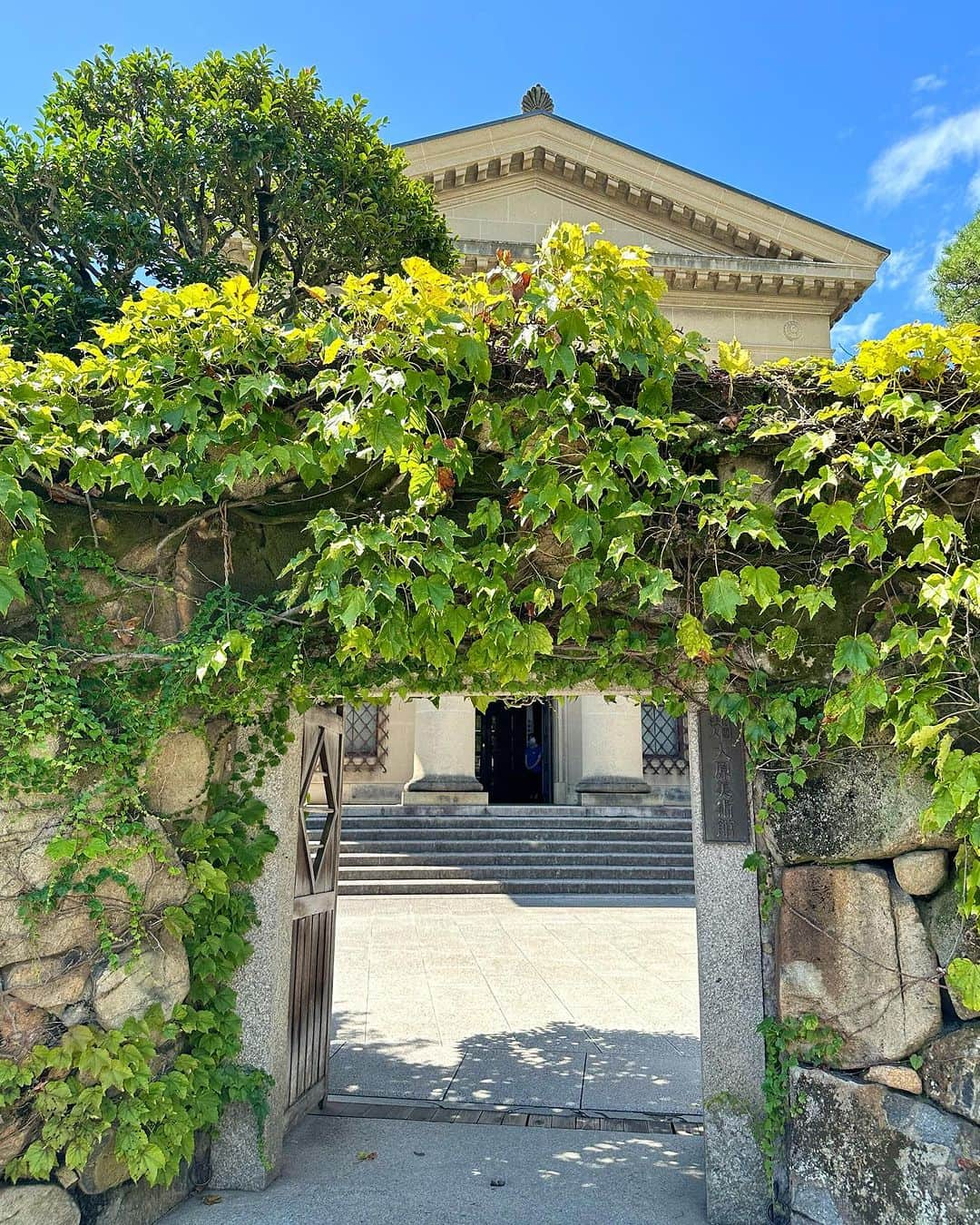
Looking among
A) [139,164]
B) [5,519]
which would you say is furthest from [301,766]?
[139,164]

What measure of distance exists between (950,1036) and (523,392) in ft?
9.47

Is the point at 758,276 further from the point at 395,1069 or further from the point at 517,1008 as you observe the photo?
the point at 395,1069

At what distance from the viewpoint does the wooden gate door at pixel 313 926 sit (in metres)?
4.41

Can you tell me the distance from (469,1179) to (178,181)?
222 inches

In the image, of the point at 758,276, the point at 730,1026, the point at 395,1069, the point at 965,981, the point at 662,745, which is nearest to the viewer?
the point at 965,981

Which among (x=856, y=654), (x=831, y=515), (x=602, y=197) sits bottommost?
(x=856, y=654)

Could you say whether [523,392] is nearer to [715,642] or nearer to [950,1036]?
[715,642]

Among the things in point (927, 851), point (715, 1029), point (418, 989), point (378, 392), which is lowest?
point (418, 989)

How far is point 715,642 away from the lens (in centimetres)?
357

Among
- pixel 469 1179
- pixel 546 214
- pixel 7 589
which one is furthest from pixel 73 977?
pixel 546 214

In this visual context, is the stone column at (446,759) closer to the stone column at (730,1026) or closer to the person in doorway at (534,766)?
the person in doorway at (534,766)

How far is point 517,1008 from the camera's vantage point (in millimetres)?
6926

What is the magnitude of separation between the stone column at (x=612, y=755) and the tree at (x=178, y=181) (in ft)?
38.9

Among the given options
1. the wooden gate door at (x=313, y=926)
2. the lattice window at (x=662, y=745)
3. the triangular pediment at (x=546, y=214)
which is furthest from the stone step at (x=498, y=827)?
the triangular pediment at (x=546, y=214)
